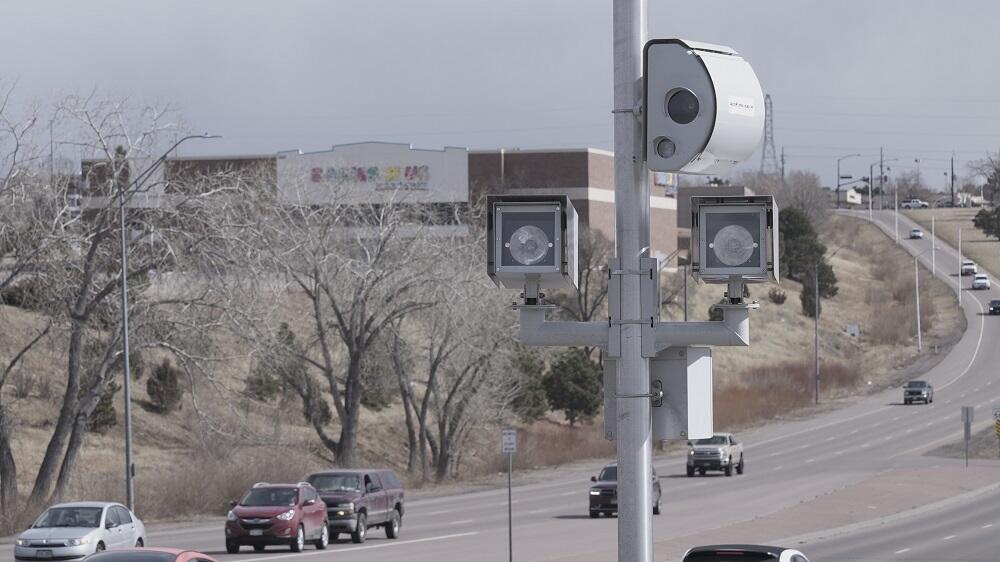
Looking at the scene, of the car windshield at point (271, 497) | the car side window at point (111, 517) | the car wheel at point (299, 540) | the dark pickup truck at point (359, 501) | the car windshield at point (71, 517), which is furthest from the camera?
the dark pickup truck at point (359, 501)

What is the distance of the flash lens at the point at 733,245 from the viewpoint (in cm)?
685

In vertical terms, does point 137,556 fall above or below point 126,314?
below

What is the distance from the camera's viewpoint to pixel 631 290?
685 cm

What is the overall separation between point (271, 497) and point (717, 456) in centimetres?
2726

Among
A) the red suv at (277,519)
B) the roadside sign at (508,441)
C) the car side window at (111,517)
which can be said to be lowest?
the red suv at (277,519)

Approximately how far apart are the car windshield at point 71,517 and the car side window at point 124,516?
1.74 ft

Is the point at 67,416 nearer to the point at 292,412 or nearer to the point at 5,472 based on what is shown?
the point at 5,472

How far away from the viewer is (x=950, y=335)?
Answer: 115m

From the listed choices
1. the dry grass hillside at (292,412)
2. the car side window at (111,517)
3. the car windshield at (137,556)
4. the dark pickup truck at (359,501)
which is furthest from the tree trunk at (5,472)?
the car windshield at (137,556)

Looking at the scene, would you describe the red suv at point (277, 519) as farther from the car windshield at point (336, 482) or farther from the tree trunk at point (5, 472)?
the tree trunk at point (5, 472)

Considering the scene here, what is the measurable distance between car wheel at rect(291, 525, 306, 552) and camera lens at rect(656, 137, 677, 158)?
25.5 metres

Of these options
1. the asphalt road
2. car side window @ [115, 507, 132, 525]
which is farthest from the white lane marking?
car side window @ [115, 507, 132, 525]

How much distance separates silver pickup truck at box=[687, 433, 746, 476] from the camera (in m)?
55.5

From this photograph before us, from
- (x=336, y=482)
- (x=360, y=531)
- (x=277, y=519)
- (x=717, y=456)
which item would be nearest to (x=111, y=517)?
(x=277, y=519)
